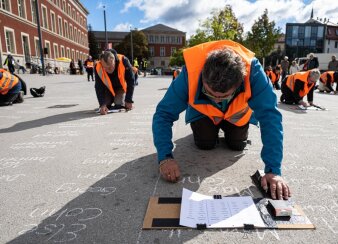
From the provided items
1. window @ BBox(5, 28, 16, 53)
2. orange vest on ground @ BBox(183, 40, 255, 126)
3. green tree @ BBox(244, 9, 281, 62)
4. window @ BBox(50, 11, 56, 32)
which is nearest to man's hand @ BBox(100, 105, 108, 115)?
orange vest on ground @ BBox(183, 40, 255, 126)

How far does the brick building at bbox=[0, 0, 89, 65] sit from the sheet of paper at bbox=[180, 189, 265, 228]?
66.5 feet

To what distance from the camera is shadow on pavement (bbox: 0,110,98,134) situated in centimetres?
412

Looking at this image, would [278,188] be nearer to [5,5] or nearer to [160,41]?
[5,5]

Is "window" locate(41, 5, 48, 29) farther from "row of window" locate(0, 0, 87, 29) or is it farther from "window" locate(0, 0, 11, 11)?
"window" locate(0, 0, 11, 11)

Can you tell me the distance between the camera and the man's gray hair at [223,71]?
1.67m

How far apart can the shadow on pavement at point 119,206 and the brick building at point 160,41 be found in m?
69.9

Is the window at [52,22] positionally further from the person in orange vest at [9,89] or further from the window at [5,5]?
the person in orange vest at [9,89]

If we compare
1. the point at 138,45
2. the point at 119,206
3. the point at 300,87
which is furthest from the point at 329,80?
the point at 138,45

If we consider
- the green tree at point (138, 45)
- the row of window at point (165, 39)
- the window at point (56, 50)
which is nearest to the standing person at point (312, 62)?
the window at point (56, 50)

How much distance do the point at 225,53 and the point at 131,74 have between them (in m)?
3.69

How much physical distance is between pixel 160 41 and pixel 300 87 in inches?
2667

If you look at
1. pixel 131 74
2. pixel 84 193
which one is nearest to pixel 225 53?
pixel 84 193

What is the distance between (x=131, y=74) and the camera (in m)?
5.21

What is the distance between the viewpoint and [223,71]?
166cm
